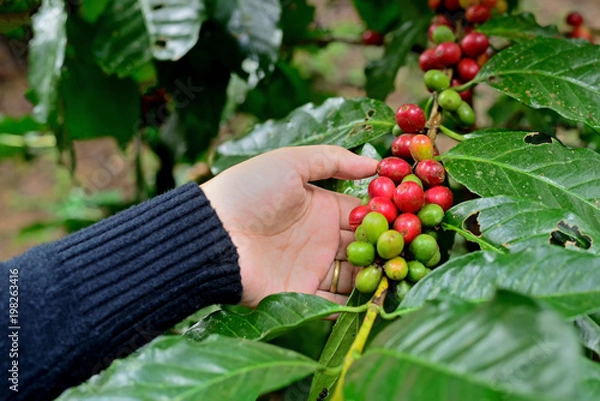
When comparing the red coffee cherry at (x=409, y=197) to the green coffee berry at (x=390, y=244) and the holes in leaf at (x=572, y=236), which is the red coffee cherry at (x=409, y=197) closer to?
the green coffee berry at (x=390, y=244)

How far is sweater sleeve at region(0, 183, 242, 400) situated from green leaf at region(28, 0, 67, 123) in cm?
51

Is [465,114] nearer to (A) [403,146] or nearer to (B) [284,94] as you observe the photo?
(A) [403,146]

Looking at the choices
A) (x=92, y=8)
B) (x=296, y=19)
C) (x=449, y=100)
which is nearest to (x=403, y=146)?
(x=449, y=100)

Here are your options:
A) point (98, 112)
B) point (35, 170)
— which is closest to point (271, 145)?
point (98, 112)

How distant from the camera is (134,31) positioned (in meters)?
1.37

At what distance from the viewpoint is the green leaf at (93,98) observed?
1.72m

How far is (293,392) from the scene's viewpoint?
115cm

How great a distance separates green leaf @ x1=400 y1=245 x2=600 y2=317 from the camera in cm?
63

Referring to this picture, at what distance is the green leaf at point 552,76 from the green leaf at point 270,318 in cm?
56

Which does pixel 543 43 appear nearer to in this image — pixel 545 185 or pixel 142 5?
pixel 545 185

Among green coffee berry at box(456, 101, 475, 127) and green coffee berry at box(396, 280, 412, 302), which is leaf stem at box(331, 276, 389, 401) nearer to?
green coffee berry at box(396, 280, 412, 302)

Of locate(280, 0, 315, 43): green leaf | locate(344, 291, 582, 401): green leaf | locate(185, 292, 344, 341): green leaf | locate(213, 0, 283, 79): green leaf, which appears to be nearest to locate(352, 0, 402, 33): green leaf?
locate(280, 0, 315, 43): green leaf

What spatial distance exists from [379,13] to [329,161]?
1.10 meters

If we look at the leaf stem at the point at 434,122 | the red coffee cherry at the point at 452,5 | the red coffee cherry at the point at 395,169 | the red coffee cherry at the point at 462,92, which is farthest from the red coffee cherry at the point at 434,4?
the red coffee cherry at the point at 395,169
